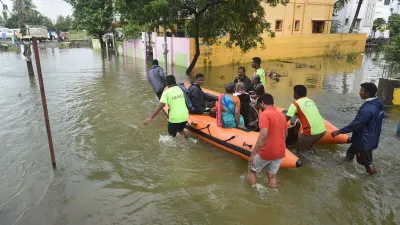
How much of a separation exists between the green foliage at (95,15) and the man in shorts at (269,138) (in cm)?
2076

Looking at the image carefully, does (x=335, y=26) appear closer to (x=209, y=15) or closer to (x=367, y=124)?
(x=209, y=15)

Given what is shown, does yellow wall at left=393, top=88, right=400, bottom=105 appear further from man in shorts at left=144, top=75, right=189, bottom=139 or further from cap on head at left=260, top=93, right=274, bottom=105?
cap on head at left=260, top=93, right=274, bottom=105

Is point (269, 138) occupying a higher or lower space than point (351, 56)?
higher

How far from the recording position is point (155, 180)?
4805 millimetres

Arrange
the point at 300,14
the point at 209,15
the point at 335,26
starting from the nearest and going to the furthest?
the point at 209,15
the point at 300,14
the point at 335,26

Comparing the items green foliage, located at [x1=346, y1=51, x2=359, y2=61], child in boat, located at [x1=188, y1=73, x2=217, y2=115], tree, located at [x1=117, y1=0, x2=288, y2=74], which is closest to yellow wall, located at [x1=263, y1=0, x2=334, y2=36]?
green foliage, located at [x1=346, y1=51, x2=359, y2=61]

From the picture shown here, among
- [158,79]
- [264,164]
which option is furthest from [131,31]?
[264,164]

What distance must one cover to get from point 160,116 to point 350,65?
1586cm

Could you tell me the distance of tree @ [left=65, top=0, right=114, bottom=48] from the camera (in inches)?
859

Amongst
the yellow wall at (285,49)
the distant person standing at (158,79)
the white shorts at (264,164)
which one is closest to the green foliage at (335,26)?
the yellow wall at (285,49)

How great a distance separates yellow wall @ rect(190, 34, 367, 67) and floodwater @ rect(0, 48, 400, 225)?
969 centimetres

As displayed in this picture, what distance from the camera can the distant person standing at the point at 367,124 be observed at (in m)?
4.23

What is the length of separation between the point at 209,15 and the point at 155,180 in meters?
8.83

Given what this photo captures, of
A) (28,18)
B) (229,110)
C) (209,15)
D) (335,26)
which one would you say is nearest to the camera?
(229,110)
